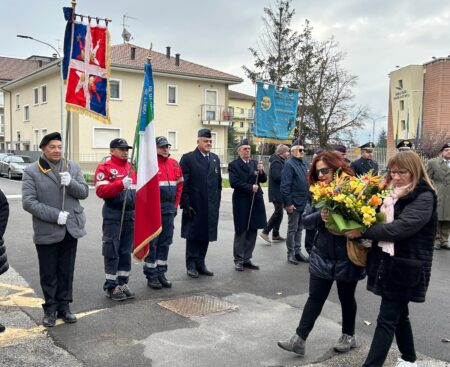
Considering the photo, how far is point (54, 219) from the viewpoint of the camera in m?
4.68

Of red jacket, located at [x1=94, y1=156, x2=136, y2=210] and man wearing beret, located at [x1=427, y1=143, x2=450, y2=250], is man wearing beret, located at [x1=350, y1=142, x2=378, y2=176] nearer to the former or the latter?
man wearing beret, located at [x1=427, y1=143, x2=450, y2=250]

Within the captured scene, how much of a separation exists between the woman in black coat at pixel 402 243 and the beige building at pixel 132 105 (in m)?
31.4

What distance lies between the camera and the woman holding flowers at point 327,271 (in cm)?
396

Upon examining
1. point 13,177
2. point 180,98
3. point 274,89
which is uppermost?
point 180,98

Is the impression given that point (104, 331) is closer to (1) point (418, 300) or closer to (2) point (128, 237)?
(2) point (128, 237)

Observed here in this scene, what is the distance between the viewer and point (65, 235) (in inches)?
189

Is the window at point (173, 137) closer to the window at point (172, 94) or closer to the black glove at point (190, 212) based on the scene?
the window at point (172, 94)

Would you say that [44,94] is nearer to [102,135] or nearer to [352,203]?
[102,135]

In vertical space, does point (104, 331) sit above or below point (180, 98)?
below

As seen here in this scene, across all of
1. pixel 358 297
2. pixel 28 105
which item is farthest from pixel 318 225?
pixel 28 105

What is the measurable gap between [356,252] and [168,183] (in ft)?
10.2

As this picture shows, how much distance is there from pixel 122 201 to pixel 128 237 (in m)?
0.46

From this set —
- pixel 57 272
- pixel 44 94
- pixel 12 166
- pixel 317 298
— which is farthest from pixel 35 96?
pixel 317 298

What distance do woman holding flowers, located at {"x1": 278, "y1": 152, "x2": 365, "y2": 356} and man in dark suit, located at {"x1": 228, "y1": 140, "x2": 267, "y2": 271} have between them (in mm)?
2995
